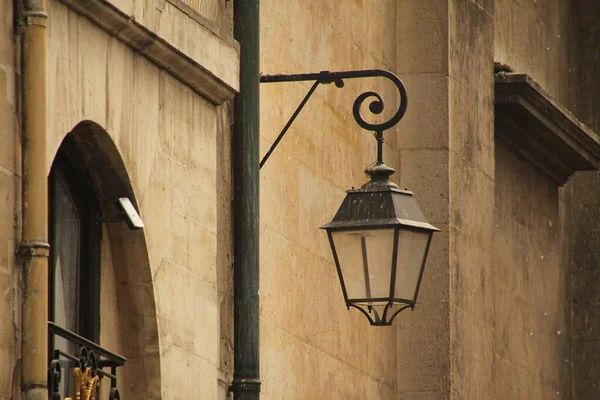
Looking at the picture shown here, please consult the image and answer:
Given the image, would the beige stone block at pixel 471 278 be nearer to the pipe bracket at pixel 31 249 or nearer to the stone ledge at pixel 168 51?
the stone ledge at pixel 168 51

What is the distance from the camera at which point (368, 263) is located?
30.8 feet

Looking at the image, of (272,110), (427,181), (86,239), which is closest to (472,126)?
(427,181)

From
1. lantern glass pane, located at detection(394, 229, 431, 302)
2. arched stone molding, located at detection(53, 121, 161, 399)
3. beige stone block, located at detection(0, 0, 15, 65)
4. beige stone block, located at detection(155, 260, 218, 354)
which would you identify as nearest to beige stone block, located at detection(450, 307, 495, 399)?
lantern glass pane, located at detection(394, 229, 431, 302)

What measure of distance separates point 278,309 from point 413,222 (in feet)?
6.94

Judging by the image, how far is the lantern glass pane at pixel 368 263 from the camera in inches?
367

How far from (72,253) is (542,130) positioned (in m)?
10.0

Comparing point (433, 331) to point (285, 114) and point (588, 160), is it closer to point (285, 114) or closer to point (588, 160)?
point (285, 114)

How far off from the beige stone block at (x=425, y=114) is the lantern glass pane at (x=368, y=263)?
198 inches

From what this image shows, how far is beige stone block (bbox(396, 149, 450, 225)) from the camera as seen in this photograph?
565 inches

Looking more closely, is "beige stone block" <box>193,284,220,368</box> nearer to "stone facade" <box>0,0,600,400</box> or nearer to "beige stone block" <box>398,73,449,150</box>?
"stone facade" <box>0,0,600,400</box>

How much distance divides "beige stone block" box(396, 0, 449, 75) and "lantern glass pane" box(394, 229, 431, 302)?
5.17 metres

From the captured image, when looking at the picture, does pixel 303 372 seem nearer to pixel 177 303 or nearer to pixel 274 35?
pixel 274 35

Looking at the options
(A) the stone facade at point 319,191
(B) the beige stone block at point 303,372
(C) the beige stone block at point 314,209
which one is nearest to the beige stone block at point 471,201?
(A) the stone facade at point 319,191

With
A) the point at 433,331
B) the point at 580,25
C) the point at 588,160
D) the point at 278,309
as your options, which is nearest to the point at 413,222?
the point at 278,309
